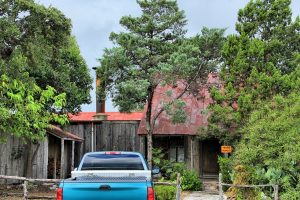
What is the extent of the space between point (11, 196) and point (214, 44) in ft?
38.2

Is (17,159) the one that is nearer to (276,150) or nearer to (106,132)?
(106,132)

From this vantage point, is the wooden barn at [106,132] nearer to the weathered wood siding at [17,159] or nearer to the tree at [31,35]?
the weathered wood siding at [17,159]

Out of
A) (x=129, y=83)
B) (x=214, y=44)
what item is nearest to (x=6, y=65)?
(x=129, y=83)

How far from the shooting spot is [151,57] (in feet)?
83.6

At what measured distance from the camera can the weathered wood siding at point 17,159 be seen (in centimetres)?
2417

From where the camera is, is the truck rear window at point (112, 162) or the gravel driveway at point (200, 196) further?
the gravel driveway at point (200, 196)

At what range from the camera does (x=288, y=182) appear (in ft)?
50.0

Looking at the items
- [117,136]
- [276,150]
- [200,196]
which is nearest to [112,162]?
[276,150]

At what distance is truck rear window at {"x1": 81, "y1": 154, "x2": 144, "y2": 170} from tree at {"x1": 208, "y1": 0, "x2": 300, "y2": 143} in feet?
33.6

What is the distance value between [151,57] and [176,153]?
6194 millimetres

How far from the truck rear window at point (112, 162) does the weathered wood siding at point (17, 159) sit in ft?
40.6

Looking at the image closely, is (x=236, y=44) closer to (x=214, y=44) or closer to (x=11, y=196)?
(x=214, y=44)

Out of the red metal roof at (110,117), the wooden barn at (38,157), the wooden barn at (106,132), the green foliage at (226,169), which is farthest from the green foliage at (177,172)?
the red metal roof at (110,117)

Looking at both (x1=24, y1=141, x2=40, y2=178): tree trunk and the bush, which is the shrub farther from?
(x1=24, y1=141, x2=40, y2=178): tree trunk
